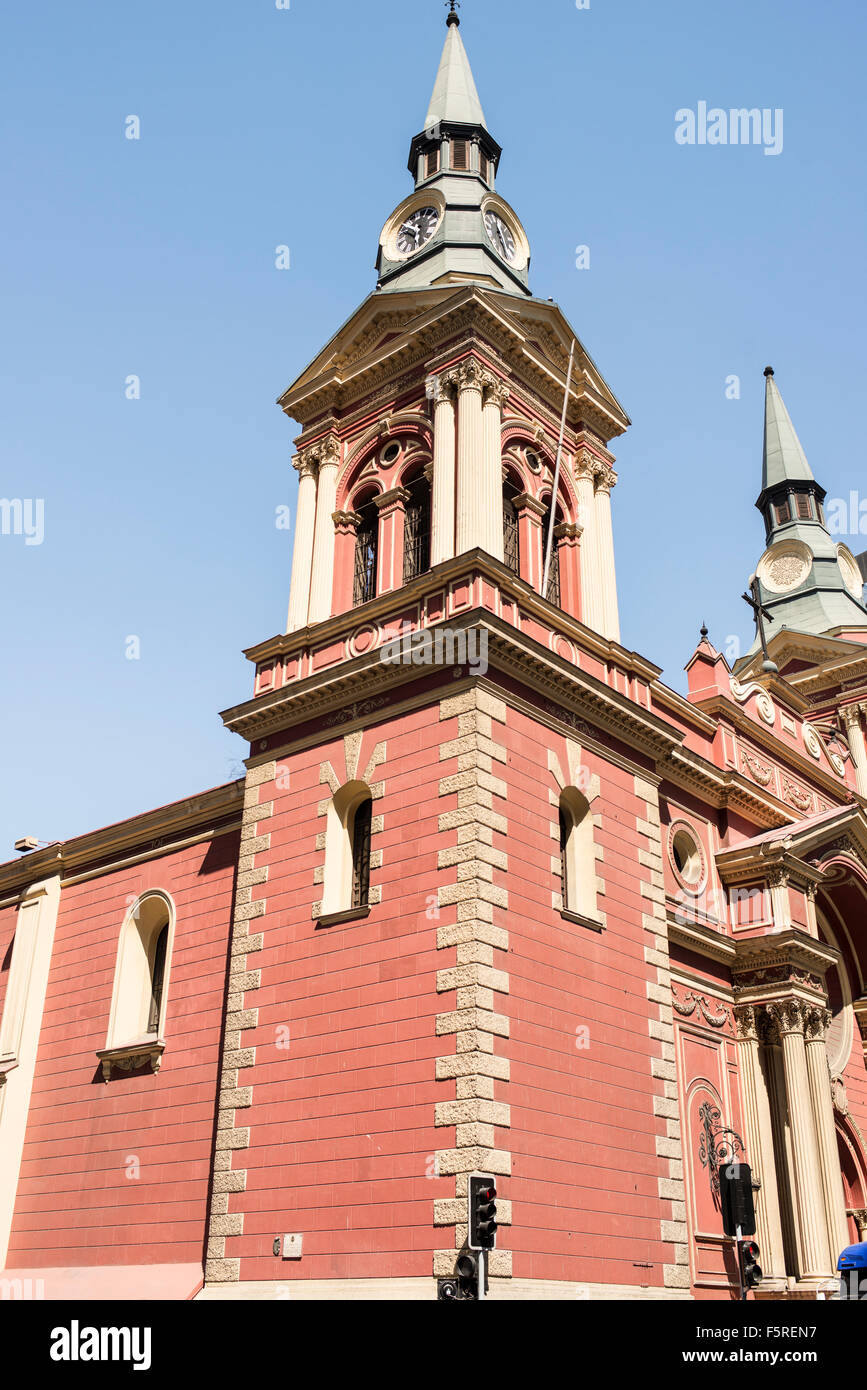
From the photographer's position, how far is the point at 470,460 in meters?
20.5

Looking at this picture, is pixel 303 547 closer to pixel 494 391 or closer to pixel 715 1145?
pixel 494 391

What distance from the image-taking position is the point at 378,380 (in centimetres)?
2350

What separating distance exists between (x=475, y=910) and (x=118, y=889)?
11.6 m

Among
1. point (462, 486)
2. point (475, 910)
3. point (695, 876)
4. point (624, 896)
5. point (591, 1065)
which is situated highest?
point (462, 486)

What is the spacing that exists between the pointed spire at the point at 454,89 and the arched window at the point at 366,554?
10488 millimetres

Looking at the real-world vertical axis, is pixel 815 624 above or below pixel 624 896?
above

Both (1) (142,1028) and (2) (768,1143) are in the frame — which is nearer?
(2) (768,1143)

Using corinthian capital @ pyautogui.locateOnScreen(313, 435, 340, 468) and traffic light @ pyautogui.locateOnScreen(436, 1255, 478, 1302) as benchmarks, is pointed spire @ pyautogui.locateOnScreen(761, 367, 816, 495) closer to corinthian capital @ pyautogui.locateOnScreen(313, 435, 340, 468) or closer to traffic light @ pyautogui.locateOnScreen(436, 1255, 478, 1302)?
corinthian capital @ pyautogui.locateOnScreen(313, 435, 340, 468)

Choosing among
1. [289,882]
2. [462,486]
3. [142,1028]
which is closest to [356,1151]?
[289,882]

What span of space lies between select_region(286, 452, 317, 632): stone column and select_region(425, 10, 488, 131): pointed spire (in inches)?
379

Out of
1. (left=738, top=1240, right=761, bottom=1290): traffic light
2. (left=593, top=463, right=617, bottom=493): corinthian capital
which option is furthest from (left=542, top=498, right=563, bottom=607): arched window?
(left=738, top=1240, right=761, bottom=1290): traffic light

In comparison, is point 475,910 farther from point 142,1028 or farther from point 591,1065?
point 142,1028

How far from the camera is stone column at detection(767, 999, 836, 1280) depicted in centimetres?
2023

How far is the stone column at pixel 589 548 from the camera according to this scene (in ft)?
74.9
